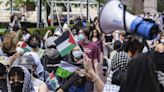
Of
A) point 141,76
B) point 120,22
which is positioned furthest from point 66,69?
point 141,76

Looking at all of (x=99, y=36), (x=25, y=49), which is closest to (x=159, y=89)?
(x=25, y=49)

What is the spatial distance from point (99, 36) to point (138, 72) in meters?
10.3

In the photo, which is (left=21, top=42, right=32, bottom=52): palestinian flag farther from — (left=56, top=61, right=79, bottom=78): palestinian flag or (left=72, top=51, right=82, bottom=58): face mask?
(left=56, top=61, right=79, bottom=78): palestinian flag

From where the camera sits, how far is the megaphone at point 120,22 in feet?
15.6

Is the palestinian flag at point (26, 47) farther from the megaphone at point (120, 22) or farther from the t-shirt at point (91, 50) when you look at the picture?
the megaphone at point (120, 22)

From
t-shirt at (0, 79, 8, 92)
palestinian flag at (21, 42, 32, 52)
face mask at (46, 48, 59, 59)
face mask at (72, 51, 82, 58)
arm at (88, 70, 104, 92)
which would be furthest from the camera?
face mask at (46, 48, 59, 59)

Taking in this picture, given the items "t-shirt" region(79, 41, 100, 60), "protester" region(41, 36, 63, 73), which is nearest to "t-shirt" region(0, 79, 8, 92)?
"protester" region(41, 36, 63, 73)

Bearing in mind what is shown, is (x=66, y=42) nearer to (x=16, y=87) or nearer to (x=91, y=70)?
(x=16, y=87)

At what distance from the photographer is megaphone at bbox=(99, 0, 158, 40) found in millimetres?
4758

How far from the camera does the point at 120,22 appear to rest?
5.01m

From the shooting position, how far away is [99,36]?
14836 mm

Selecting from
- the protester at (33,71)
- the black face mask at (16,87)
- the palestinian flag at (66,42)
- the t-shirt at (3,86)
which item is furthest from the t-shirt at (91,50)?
the black face mask at (16,87)

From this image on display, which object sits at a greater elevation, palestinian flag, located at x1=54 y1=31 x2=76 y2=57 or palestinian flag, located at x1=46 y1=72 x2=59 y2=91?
palestinian flag, located at x1=54 y1=31 x2=76 y2=57

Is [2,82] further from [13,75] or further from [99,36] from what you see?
[99,36]
